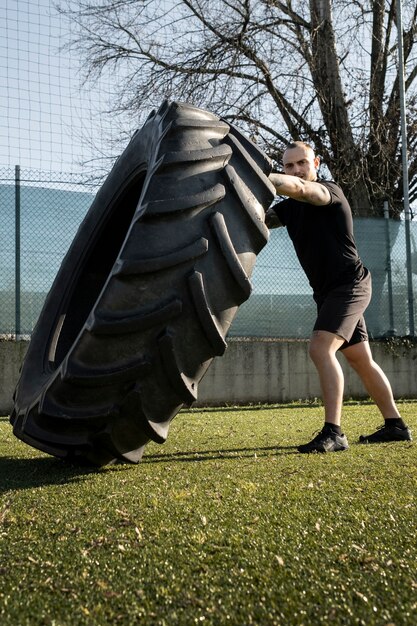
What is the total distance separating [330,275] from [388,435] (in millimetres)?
965

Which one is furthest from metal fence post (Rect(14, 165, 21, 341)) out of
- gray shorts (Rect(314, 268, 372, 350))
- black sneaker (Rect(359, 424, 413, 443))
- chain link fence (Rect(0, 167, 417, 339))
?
black sneaker (Rect(359, 424, 413, 443))

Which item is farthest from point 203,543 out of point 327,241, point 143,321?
point 327,241

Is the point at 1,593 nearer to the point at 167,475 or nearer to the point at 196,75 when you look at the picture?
the point at 167,475

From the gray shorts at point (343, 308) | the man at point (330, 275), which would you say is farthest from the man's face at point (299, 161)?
the gray shorts at point (343, 308)

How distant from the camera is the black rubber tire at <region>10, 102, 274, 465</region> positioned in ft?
7.78

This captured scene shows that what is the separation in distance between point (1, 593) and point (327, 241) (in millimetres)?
2781

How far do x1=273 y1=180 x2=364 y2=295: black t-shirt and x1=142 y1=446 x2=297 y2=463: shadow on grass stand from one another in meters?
0.92

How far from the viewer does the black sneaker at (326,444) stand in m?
3.47

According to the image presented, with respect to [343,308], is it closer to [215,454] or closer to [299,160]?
[299,160]

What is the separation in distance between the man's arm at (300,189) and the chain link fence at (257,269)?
4552mm

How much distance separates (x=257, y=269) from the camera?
8.53m

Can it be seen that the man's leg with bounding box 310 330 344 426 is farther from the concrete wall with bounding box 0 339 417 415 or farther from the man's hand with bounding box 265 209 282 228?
the concrete wall with bounding box 0 339 417 415

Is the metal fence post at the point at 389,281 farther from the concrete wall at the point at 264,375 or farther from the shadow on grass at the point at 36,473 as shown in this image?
the shadow on grass at the point at 36,473

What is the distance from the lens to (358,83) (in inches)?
553
